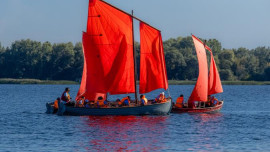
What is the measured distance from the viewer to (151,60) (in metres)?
64.9

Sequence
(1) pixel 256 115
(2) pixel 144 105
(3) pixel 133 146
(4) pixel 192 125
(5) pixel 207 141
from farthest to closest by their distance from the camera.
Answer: (1) pixel 256 115, (2) pixel 144 105, (4) pixel 192 125, (5) pixel 207 141, (3) pixel 133 146

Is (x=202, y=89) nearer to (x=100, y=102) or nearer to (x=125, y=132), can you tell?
(x=100, y=102)

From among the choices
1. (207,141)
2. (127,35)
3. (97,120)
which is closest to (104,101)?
(97,120)

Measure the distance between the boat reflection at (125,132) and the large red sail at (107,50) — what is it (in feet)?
14.5

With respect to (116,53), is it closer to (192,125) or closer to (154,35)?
(154,35)

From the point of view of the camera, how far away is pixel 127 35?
65.5 m

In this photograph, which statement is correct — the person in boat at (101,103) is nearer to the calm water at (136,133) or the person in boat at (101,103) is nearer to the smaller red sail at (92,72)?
the calm water at (136,133)

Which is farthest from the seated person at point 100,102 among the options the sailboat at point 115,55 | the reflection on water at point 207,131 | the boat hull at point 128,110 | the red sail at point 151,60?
the reflection on water at point 207,131

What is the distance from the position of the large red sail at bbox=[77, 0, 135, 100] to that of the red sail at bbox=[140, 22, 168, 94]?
5.30 feet

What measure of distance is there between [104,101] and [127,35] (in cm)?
751

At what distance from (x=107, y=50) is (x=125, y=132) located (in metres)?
15.5

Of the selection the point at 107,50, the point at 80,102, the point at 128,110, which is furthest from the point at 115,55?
the point at 128,110

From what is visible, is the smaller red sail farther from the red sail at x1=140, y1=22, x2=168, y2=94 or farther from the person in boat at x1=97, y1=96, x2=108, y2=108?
the red sail at x1=140, y1=22, x2=168, y2=94

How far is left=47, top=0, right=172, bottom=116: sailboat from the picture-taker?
64.6m
